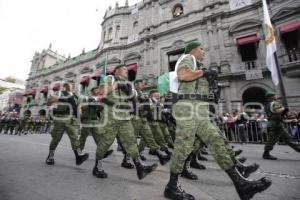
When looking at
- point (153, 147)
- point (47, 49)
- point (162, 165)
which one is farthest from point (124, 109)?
point (47, 49)

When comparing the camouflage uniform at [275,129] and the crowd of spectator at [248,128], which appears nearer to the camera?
the camouflage uniform at [275,129]

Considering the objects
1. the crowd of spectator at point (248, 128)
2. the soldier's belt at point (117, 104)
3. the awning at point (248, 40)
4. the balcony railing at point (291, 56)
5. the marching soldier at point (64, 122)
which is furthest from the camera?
the awning at point (248, 40)

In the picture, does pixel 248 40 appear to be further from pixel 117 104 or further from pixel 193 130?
pixel 193 130

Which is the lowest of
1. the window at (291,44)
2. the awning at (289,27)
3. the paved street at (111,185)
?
the paved street at (111,185)

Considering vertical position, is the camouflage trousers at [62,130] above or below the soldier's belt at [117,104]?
below

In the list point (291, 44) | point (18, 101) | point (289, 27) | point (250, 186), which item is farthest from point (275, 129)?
point (18, 101)

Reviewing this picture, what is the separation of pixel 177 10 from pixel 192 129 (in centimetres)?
1777

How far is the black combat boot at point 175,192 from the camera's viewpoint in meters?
1.91

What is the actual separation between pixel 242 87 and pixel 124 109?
11703 millimetres

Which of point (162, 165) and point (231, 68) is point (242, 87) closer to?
point (231, 68)

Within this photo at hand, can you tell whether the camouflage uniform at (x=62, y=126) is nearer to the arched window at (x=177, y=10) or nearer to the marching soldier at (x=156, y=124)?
the marching soldier at (x=156, y=124)

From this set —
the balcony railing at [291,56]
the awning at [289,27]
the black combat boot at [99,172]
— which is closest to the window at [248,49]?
the awning at [289,27]

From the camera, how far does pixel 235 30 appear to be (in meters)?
13.2

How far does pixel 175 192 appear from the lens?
1942 millimetres
